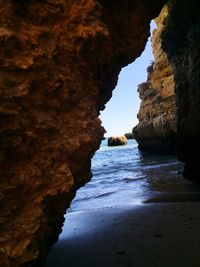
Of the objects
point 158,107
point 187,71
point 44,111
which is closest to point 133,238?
point 44,111

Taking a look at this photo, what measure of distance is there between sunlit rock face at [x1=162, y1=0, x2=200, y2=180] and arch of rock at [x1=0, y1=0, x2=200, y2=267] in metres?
5.15

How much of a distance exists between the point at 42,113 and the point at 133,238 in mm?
2826

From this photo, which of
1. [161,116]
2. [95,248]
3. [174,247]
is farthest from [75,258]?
[161,116]

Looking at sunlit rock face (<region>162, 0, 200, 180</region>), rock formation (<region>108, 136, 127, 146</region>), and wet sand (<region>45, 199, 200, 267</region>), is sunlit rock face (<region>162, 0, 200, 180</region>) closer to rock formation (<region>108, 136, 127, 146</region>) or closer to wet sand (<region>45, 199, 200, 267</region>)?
wet sand (<region>45, 199, 200, 267</region>)

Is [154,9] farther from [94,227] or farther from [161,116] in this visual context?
[161,116]

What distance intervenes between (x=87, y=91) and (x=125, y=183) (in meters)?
8.72

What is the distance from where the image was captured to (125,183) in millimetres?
12898

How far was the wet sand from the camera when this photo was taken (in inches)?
171

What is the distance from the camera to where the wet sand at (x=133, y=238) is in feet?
14.3

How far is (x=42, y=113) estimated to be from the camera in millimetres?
3783

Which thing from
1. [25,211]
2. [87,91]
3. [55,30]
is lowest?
[25,211]

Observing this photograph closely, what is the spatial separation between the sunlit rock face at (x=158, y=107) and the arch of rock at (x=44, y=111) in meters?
20.2

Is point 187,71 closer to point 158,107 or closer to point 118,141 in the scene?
point 158,107

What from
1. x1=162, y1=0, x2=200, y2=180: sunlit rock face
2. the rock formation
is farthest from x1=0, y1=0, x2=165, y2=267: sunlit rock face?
the rock formation
